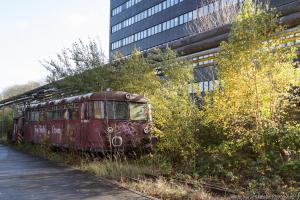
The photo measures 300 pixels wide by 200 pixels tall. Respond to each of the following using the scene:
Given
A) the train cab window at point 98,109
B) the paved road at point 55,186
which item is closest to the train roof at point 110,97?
the train cab window at point 98,109

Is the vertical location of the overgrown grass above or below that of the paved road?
above

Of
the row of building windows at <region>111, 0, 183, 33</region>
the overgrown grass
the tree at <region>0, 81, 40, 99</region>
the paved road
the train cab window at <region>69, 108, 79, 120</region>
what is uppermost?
the row of building windows at <region>111, 0, 183, 33</region>

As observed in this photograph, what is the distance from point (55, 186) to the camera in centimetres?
912

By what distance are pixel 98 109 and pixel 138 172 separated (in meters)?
3.66

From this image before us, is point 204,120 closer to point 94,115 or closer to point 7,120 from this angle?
point 94,115

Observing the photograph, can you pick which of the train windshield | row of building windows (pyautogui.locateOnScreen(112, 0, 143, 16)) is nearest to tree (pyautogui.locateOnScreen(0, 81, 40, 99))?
row of building windows (pyautogui.locateOnScreen(112, 0, 143, 16))

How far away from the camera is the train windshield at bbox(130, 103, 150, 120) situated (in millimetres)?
14011

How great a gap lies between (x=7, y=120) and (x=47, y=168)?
26664 millimetres

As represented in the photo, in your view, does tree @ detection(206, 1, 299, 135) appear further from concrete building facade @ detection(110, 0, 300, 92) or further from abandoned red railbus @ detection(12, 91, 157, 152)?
concrete building facade @ detection(110, 0, 300, 92)

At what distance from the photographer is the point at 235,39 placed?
1005 cm

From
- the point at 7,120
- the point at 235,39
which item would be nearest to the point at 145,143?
the point at 235,39

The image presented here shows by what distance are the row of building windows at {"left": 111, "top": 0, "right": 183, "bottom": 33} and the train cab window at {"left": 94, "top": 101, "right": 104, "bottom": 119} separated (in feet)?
120

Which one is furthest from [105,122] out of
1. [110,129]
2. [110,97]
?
[110,97]

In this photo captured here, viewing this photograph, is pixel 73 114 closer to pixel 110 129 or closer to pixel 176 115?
pixel 110 129
